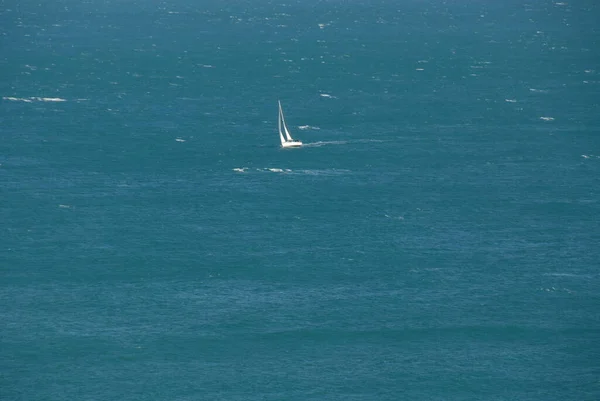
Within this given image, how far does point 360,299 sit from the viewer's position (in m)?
189

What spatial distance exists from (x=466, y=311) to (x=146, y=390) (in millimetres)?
57822

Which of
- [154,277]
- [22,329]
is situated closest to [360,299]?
[154,277]

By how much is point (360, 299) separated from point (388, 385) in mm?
27944

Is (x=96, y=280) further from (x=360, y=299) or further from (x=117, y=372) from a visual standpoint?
(x=360, y=299)

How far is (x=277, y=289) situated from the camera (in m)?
192

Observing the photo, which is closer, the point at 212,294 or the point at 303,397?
the point at 303,397

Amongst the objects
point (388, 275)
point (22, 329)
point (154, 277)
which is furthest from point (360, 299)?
point (22, 329)

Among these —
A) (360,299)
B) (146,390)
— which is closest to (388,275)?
(360,299)

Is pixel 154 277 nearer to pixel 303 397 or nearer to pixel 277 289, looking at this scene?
pixel 277 289

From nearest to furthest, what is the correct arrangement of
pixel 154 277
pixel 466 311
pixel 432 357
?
pixel 432 357 < pixel 466 311 < pixel 154 277

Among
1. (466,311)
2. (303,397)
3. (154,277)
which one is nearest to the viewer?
(303,397)

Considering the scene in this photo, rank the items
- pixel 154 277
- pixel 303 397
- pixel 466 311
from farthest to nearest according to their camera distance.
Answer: pixel 154 277 → pixel 466 311 → pixel 303 397

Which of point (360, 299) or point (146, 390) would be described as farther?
point (360, 299)

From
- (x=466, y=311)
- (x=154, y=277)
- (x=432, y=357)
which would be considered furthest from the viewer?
(x=154, y=277)
